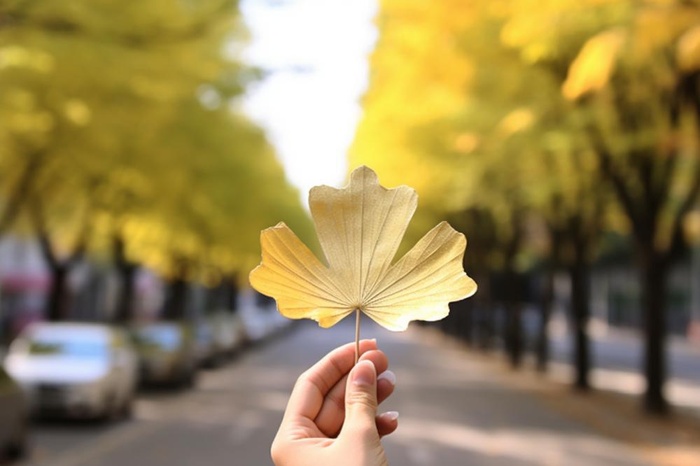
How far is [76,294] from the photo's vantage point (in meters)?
60.2

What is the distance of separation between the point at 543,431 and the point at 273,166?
28412mm

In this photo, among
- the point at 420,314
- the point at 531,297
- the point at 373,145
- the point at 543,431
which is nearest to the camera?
the point at 420,314

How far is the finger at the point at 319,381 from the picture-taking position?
6.47 feet

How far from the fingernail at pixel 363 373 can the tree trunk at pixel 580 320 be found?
24620 mm

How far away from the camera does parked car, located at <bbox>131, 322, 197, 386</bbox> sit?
25.6m

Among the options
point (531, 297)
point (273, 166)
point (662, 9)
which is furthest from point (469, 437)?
point (531, 297)

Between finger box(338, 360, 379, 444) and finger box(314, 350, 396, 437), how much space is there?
0.24 ft

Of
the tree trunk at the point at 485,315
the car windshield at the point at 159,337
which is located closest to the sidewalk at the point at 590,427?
the car windshield at the point at 159,337

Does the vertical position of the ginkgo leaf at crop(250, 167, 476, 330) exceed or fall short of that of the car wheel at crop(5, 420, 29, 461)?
it exceeds it

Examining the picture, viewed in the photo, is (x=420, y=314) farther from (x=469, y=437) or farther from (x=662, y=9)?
(x=469, y=437)

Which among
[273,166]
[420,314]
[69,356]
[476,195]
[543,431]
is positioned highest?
[273,166]

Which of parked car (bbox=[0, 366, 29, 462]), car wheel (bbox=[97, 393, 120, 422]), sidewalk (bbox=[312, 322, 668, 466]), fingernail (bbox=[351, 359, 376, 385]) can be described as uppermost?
fingernail (bbox=[351, 359, 376, 385])

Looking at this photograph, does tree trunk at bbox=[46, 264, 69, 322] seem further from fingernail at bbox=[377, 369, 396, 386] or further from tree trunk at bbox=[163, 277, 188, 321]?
fingernail at bbox=[377, 369, 396, 386]

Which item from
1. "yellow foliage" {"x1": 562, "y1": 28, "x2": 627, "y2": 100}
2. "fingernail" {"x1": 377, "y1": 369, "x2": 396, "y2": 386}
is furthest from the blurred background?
"fingernail" {"x1": 377, "y1": 369, "x2": 396, "y2": 386}
